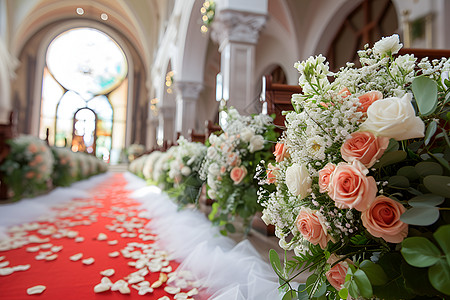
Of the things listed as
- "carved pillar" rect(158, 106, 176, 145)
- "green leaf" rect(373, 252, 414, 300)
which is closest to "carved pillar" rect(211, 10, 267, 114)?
"green leaf" rect(373, 252, 414, 300)

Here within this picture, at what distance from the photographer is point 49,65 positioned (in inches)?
652

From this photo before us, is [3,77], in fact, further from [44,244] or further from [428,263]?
[428,263]

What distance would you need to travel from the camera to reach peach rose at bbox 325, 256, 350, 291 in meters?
0.71

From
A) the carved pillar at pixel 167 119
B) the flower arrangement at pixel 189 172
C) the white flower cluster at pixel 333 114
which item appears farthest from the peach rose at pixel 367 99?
the carved pillar at pixel 167 119

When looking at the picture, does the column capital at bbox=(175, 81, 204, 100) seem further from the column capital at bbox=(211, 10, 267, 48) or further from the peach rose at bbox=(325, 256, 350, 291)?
the peach rose at bbox=(325, 256, 350, 291)

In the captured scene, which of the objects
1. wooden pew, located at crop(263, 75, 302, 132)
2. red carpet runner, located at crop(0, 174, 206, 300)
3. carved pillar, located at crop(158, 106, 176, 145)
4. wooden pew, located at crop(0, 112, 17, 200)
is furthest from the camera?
carved pillar, located at crop(158, 106, 176, 145)

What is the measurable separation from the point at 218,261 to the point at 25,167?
118 inches

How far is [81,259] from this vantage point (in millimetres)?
1780

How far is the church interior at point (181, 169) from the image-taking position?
1.44 meters

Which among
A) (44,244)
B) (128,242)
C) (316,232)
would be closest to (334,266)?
(316,232)

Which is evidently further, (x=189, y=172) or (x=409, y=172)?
(x=189, y=172)

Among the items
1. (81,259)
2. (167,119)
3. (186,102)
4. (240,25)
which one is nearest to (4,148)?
(81,259)

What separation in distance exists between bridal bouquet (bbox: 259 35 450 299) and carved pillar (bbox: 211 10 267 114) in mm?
3960

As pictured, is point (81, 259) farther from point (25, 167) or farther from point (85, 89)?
point (85, 89)
